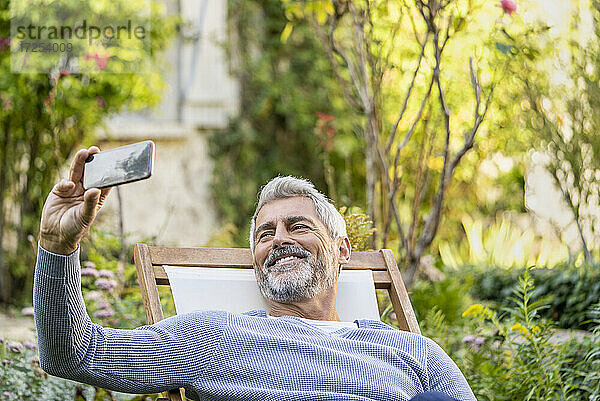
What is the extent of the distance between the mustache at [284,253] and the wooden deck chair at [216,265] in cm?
29

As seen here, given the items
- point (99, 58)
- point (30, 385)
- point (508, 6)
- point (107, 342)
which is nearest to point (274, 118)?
point (99, 58)

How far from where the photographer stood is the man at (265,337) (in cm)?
185

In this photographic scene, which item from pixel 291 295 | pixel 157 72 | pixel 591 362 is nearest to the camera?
pixel 291 295

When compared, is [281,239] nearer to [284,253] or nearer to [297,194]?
[284,253]

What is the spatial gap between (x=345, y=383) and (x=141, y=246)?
896 millimetres

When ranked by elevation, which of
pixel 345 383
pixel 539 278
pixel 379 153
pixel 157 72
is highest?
pixel 157 72

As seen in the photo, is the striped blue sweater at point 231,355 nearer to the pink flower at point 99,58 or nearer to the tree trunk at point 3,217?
the pink flower at point 99,58

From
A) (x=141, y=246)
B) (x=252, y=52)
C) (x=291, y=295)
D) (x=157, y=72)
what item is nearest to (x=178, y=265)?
(x=141, y=246)

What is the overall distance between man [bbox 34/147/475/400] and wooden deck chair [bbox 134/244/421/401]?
0.19 meters

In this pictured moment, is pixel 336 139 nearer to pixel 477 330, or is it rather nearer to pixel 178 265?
pixel 477 330

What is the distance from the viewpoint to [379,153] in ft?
13.7

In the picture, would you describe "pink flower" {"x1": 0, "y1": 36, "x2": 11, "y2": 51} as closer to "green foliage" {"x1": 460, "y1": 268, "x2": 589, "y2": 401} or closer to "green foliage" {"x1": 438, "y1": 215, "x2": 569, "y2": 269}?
"green foliage" {"x1": 438, "y1": 215, "x2": 569, "y2": 269}

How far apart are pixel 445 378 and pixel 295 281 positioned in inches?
22.5

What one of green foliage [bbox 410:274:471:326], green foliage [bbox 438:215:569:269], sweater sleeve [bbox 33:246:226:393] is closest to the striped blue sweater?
sweater sleeve [bbox 33:246:226:393]
